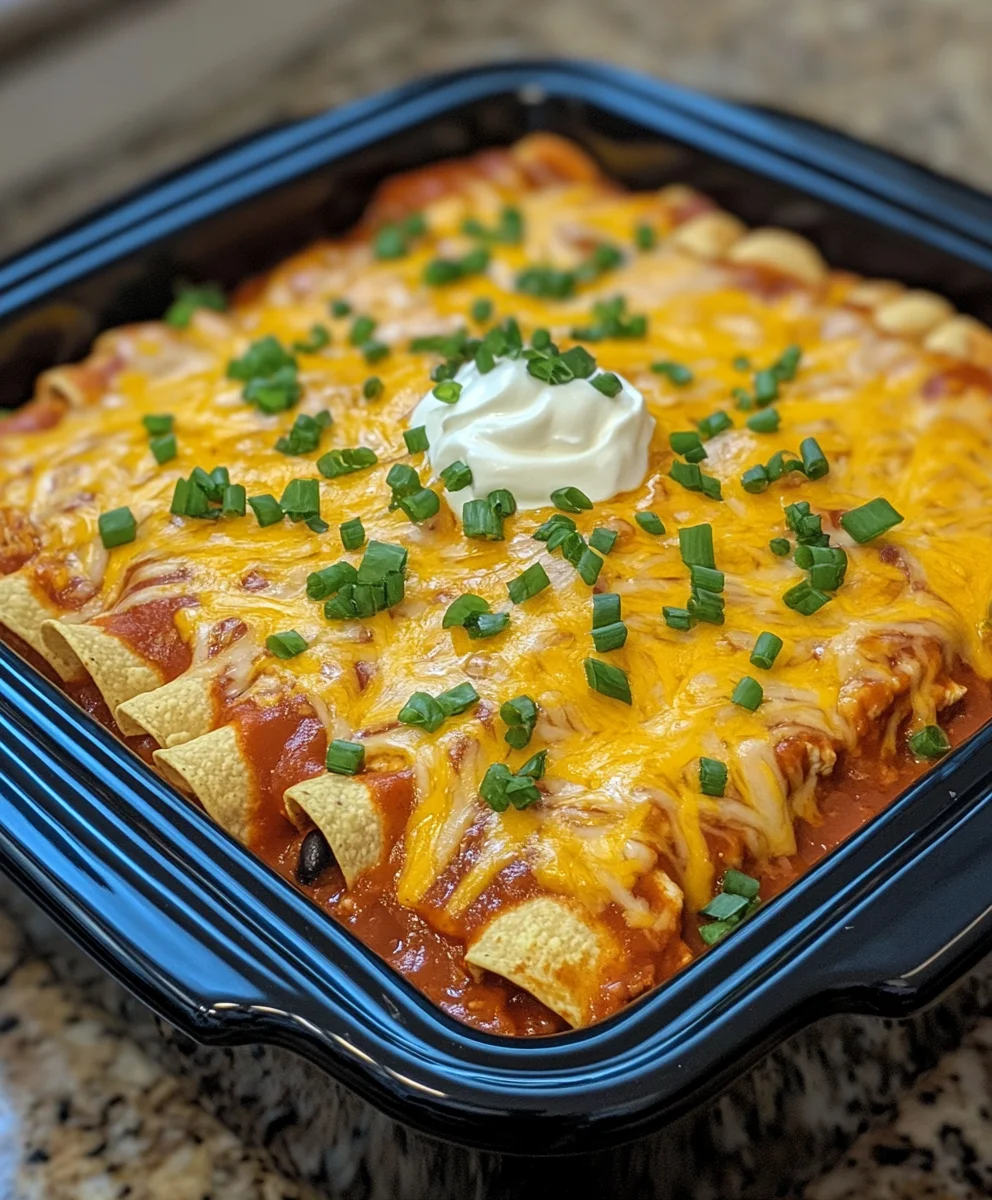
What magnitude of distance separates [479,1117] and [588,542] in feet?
2.44

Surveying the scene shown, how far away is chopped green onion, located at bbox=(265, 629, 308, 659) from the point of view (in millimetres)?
1602

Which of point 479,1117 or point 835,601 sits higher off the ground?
point 835,601

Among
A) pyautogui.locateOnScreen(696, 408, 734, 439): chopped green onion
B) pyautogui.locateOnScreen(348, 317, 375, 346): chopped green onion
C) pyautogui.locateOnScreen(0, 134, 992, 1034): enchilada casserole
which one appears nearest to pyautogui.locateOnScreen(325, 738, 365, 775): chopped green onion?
pyautogui.locateOnScreen(0, 134, 992, 1034): enchilada casserole

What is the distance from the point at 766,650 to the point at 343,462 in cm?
61

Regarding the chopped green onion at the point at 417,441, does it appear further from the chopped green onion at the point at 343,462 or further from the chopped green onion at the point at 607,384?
the chopped green onion at the point at 607,384

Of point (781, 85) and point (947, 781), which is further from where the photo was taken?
point (781, 85)

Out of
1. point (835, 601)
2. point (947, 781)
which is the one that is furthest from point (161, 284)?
point (947, 781)

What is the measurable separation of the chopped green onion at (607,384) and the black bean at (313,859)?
26.5 inches

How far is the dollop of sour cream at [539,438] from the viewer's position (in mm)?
1776

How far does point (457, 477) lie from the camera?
1.75 metres

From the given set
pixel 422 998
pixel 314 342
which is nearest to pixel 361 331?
pixel 314 342

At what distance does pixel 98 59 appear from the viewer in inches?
119

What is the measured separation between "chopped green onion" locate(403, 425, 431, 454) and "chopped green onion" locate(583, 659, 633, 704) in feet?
1.41

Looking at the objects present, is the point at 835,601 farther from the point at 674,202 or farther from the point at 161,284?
A: the point at 161,284
